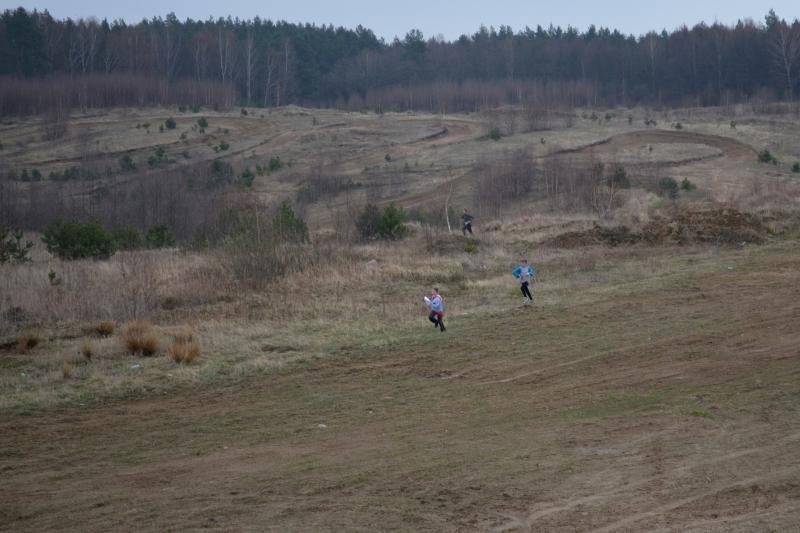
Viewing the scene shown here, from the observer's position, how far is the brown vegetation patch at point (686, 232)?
34281 mm

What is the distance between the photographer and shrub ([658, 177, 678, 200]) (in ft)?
157

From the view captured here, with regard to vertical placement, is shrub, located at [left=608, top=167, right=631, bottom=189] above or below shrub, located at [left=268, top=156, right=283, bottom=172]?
below

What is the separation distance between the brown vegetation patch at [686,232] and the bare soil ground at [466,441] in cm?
1276

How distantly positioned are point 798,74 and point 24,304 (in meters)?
98.0

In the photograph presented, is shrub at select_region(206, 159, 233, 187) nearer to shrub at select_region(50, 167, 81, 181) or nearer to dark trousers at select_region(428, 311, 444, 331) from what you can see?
shrub at select_region(50, 167, 81, 181)

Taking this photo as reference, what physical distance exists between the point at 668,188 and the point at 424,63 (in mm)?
84756

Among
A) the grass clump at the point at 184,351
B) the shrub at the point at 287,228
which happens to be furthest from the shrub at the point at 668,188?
the grass clump at the point at 184,351

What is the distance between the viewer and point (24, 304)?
80.1ft

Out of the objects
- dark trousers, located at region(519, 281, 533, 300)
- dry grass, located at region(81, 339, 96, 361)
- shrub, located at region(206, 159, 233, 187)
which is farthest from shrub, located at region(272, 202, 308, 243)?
shrub, located at region(206, 159, 233, 187)

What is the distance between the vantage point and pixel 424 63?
425ft

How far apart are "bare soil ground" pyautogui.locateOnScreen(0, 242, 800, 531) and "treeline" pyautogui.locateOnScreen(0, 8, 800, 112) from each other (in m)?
85.2

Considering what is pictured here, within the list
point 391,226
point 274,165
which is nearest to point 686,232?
point 391,226

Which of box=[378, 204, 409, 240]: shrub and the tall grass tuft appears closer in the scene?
the tall grass tuft

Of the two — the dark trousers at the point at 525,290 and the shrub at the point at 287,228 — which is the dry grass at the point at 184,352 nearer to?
the dark trousers at the point at 525,290
